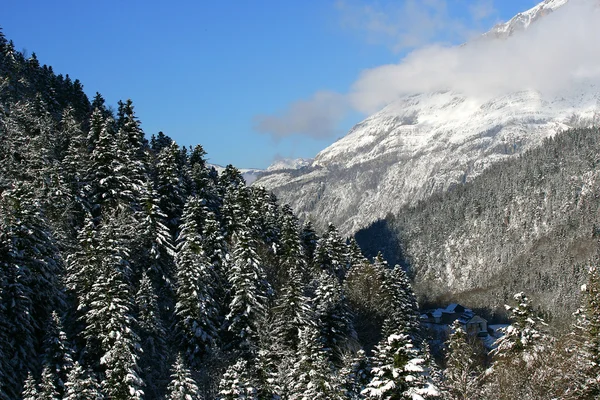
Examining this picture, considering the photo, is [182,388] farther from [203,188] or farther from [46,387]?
[203,188]

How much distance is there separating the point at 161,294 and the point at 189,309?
7928 millimetres

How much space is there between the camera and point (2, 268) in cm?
4009

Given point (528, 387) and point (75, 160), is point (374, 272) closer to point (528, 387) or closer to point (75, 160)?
point (75, 160)

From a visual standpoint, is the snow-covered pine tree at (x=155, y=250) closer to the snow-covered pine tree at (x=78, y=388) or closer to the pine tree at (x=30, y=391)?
the snow-covered pine tree at (x=78, y=388)

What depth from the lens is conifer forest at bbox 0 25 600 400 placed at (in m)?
29.4

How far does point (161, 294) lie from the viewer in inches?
2156

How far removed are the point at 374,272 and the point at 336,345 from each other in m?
24.0

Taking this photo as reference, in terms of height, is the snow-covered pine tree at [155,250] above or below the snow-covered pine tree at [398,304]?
above

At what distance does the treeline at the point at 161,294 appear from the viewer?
120 ft

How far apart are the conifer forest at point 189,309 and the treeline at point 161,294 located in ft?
0.53

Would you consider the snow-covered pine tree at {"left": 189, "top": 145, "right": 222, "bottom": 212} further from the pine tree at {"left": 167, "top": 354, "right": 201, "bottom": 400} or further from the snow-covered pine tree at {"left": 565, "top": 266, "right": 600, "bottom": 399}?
the snow-covered pine tree at {"left": 565, "top": 266, "right": 600, "bottom": 399}

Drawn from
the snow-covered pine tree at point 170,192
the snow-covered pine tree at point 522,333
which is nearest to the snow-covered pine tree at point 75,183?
the snow-covered pine tree at point 170,192

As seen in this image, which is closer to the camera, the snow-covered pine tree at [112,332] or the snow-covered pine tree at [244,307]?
the snow-covered pine tree at [112,332]

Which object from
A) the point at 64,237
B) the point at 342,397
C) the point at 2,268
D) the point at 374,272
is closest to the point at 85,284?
the point at 2,268
